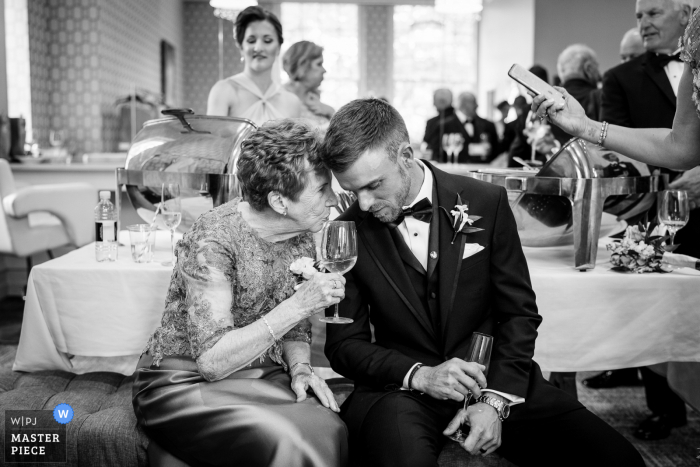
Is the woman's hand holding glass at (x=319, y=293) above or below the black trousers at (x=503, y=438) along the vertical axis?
above

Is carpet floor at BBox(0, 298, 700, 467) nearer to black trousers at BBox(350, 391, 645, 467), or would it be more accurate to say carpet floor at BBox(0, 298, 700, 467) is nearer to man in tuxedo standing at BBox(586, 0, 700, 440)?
man in tuxedo standing at BBox(586, 0, 700, 440)

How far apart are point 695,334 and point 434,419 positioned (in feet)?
3.32

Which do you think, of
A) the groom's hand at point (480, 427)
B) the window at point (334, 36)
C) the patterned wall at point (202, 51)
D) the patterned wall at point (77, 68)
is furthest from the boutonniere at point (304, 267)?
the window at point (334, 36)

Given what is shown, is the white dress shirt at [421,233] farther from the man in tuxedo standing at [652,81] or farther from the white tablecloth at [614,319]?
the man in tuxedo standing at [652,81]

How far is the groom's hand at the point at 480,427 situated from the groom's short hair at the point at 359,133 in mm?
678

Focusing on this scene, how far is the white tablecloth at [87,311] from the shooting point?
215 cm

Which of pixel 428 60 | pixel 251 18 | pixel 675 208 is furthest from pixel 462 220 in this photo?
pixel 428 60

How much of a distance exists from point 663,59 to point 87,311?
9.26 feet

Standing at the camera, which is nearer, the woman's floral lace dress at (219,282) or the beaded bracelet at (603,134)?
the woman's floral lace dress at (219,282)

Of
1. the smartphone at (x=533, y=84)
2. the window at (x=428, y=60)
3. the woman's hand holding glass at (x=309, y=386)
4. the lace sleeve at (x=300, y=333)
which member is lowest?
the woman's hand holding glass at (x=309, y=386)

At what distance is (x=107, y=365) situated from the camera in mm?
2400

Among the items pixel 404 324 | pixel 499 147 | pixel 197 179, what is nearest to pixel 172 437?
pixel 404 324

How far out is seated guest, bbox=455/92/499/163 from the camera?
7662mm

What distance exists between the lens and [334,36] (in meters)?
14.9
